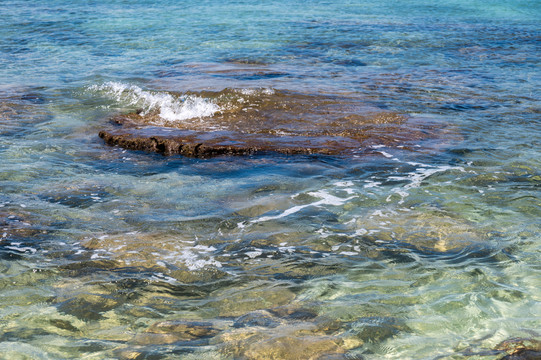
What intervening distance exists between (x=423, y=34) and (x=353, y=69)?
631 cm

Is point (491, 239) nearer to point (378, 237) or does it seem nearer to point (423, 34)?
point (378, 237)

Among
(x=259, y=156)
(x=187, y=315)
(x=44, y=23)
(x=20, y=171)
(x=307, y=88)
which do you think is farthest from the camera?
(x=44, y=23)

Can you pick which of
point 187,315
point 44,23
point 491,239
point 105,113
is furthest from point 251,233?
point 44,23

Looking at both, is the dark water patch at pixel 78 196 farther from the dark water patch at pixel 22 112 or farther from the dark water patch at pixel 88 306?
the dark water patch at pixel 22 112

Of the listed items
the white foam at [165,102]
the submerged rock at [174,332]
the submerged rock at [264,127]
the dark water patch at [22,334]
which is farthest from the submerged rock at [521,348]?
the white foam at [165,102]

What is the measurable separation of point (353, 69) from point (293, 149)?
610 cm

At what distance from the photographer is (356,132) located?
755 cm

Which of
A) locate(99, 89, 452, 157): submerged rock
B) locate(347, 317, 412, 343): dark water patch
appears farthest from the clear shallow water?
locate(99, 89, 452, 157): submerged rock

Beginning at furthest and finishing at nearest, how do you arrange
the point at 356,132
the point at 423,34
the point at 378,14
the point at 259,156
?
the point at 378,14
the point at 423,34
the point at 356,132
the point at 259,156

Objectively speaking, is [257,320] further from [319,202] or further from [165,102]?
[165,102]

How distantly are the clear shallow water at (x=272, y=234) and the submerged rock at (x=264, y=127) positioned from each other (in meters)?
0.24

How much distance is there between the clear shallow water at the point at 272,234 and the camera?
345cm

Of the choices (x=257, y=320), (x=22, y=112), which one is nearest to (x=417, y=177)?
(x=257, y=320)

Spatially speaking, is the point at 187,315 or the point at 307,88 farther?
the point at 307,88
